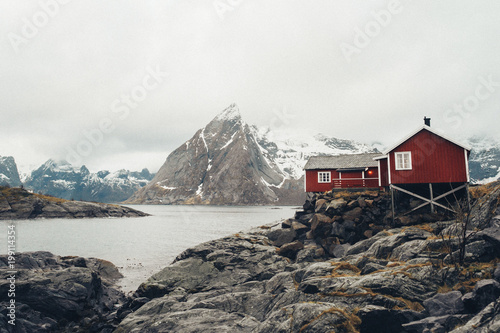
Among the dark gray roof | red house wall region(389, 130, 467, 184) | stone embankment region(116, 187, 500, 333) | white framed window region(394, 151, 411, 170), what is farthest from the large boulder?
the dark gray roof

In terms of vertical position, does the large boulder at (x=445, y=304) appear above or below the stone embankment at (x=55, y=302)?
above

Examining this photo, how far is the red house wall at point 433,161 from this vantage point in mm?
28047

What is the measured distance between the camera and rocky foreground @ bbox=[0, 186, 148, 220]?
93.1 m

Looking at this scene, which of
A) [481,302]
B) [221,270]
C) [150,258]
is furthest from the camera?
[150,258]

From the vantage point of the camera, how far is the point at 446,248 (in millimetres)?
15367

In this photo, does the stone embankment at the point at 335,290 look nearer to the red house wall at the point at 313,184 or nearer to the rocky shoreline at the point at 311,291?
the rocky shoreline at the point at 311,291

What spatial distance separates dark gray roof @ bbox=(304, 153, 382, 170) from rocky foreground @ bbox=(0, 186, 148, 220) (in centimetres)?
9253

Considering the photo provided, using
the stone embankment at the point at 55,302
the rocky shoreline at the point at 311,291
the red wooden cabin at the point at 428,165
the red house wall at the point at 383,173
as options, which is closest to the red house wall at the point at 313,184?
the red house wall at the point at 383,173

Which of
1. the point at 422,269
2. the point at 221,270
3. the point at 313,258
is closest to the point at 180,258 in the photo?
the point at 221,270

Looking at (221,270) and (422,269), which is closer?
(422,269)

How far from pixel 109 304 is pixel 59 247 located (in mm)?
28942

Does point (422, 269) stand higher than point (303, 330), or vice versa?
point (422, 269)

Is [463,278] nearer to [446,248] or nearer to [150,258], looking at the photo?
[446,248]

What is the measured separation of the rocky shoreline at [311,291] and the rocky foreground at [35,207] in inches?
3471
